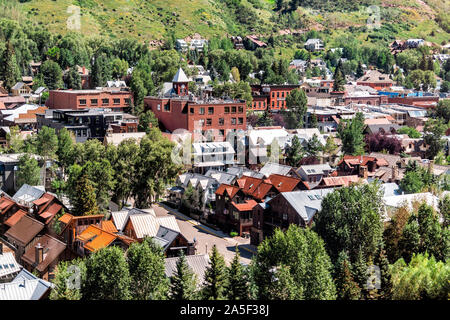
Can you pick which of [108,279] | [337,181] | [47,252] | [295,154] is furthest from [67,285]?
[295,154]

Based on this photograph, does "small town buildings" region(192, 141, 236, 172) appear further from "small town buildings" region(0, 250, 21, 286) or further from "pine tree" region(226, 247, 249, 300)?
"pine tree" region(226, 247, 249, 300)

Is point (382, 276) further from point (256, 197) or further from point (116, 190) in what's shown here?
point (116, 190)

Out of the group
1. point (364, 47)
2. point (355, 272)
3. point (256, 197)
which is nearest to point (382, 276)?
point (355, 272)

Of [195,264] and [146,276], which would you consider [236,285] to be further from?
[195,264]

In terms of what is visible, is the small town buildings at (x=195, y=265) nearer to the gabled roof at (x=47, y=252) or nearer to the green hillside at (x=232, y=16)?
the gabled roof at (x=47, y=252)

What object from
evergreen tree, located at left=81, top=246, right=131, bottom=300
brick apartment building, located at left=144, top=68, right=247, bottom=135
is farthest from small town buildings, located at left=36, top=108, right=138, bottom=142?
evergreen tree, located at left=81, top=246, right=131, bottom=300
